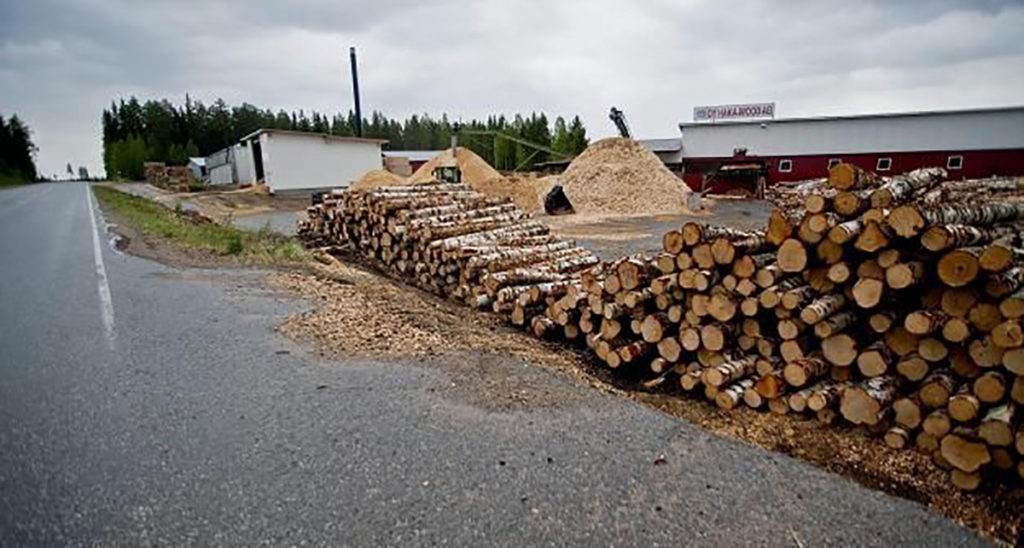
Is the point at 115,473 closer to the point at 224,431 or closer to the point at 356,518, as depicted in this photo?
the point at 224,431

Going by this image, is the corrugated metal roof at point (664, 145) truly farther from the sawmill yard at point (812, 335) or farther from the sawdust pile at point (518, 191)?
the sawmill yard at point (812, 335)

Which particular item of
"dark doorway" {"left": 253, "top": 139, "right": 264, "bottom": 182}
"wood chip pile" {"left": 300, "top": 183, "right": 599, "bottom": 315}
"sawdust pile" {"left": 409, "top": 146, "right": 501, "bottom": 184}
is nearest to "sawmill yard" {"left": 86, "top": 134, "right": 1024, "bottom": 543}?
"wood chip pile" {"left": 300, "top": 183, "right": 599, "bottom": 315}

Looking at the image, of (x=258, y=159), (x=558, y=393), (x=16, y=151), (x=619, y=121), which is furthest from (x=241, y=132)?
(x=558, y=393)

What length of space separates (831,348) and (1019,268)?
43.3 inches

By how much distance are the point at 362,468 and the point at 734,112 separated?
4274 cm

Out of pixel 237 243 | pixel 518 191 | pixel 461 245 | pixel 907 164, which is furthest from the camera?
pixel 907 164

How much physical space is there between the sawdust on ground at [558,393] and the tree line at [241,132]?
164 feet

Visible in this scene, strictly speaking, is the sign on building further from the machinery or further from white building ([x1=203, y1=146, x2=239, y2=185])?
white building ([x1=203, y1=146, x2=239, y2=185])

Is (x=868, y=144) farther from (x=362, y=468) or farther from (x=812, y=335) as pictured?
(x=362, y=468)

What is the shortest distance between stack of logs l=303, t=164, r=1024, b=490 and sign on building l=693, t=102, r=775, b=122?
1481 inches

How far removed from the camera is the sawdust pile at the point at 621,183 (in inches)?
883

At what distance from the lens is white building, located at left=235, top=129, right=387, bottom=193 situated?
33.0 metres

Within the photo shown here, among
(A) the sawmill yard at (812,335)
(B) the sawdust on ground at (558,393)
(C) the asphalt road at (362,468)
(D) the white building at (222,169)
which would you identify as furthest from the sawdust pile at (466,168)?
(D) the white building at (222,169)

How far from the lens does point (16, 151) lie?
81.1m
